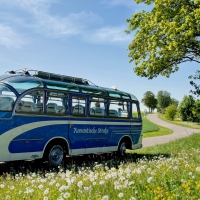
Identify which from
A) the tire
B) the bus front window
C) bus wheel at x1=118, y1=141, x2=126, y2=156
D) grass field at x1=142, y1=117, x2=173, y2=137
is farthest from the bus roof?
grass field at x1=142, y1=117, x2=173, y2=137

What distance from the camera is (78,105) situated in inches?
451

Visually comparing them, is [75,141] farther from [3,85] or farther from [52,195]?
[52,195]

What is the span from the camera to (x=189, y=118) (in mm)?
75938

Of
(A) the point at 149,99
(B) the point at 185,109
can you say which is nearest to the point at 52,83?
(B) the point at 185,109

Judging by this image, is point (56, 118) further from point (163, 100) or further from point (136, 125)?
point (163, 100)

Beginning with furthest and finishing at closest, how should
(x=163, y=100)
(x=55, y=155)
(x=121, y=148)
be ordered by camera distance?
(x=163, y=100)
(x=121, y=148)
(x=55, y=155)

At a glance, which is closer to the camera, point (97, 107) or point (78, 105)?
point (78, 105)

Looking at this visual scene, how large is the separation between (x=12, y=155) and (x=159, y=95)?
156 metres

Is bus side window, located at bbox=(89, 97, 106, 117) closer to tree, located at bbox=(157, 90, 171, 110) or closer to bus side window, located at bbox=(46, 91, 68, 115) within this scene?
bus side window, located at bbox=(46, 91, 68, 115)

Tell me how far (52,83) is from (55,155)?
2.47 metres

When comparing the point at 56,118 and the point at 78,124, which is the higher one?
the point at 56,118

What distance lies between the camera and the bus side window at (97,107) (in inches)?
477

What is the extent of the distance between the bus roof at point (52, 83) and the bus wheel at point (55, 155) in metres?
2.07

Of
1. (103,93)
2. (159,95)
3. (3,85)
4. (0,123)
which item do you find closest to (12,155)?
(0,123)
